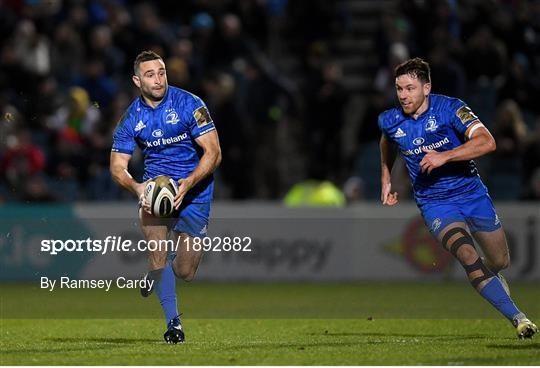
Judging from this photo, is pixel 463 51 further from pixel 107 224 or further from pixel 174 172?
pixel 174 172

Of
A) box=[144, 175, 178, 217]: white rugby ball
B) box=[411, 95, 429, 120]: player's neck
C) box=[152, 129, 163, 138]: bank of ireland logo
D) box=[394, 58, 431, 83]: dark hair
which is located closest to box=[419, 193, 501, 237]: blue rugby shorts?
box=[411, 95, 429, 120]: player's neck

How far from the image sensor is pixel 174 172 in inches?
439

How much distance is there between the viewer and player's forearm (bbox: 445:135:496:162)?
424 inches

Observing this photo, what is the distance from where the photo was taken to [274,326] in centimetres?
1298

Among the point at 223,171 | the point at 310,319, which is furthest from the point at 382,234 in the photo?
the point at 310,319

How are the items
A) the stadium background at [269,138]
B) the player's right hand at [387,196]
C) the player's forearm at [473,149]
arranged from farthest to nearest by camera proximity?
the stadium background at [269,138]
the player's right hand at [387,196]
the player's forearm at [473,149]

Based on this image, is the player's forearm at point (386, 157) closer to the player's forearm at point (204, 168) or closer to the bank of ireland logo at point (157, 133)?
the player's forearm at point (204, 168)

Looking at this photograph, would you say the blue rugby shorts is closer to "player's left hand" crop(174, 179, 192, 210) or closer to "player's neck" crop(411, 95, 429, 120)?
"player's neck" crop(411, 95, 429, 120)

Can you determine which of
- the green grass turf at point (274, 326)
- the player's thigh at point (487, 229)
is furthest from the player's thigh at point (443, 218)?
the green grass turf at point (274, 326)

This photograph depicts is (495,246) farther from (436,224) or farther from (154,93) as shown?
(154,93)

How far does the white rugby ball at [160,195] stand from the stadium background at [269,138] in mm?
5093

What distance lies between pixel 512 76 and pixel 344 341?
10.2 m

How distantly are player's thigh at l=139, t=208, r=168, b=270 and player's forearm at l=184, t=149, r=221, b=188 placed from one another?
478mm

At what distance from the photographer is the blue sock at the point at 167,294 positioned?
1090 cm
